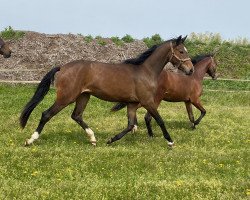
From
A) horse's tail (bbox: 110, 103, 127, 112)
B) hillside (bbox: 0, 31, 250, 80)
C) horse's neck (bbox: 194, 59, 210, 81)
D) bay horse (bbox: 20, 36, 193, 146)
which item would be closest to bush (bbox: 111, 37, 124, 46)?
hillside (bbox: 0, 31, 250, 80)

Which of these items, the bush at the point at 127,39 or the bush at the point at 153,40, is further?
the bush at the point at 153,40

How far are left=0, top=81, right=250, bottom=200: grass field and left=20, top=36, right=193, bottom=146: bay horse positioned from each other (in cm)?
84

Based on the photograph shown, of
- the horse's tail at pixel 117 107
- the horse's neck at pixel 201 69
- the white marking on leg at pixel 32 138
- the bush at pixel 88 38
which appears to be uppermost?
the horse's neck at pixel 201 69

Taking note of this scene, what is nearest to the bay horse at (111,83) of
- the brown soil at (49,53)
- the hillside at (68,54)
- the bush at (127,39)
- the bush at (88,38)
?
the hillside at (68,54)

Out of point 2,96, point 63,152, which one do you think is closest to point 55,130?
point 63,152

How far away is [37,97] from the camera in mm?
12734

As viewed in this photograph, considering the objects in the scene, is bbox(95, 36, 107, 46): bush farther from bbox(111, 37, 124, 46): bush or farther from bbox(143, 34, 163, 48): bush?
bbox(143, 34, 163, 48): bush

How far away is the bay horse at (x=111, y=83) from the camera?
12.2 meters

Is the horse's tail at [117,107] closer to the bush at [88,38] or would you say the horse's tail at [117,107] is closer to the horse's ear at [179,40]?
the horse's ear at [179,40]

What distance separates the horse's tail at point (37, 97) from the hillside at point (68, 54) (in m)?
15.4

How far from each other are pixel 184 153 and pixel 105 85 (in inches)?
111

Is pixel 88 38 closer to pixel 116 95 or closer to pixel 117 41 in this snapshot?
pixel 117 41

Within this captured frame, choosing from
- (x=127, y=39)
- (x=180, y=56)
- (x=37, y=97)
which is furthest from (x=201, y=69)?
(x=127, y=39)

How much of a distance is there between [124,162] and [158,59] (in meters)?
3.84
